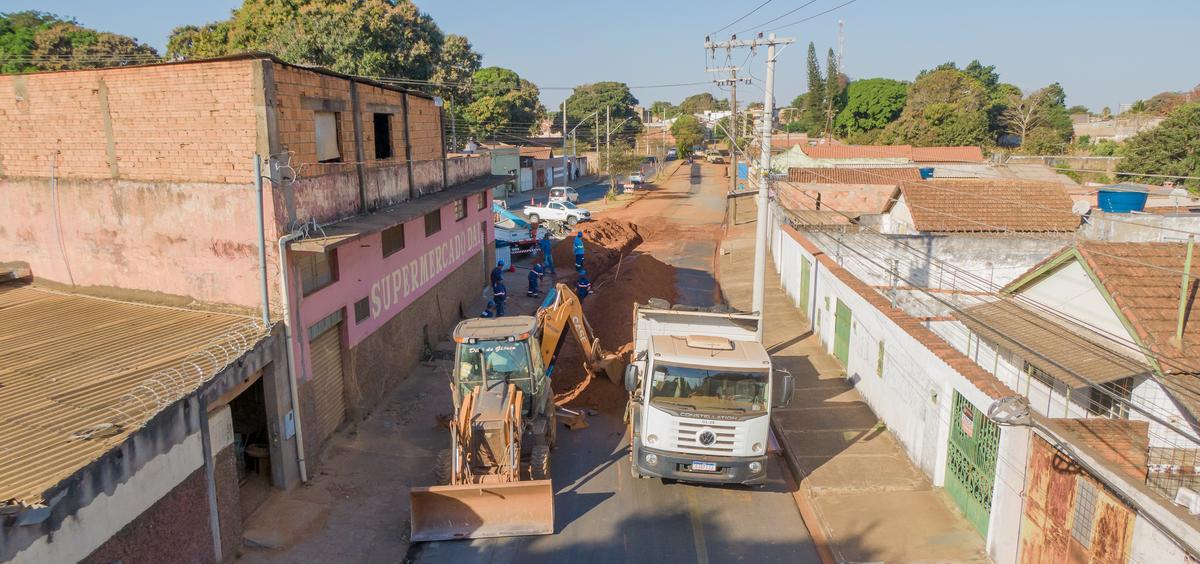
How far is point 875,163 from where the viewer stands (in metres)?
53.1

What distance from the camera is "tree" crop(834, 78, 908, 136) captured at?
90250 millimetres

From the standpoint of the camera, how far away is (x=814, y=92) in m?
108

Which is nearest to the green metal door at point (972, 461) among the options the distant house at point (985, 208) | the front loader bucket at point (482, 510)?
the front loader bucket at point (482, 510)

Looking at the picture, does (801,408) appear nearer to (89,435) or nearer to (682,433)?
(682,433)

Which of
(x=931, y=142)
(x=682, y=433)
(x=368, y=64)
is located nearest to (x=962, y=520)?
(x=682, y=433)

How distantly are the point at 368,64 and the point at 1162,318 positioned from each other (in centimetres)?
3964

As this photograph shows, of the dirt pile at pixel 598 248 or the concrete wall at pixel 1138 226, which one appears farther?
the dirt pile at pixel 598 248

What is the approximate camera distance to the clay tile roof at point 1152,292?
1144 cm

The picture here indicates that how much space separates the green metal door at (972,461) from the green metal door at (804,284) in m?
11.7

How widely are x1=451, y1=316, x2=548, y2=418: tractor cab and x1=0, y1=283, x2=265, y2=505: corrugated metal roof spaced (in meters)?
3.20

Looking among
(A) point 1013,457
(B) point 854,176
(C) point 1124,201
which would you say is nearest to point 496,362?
(A) point 1013,457

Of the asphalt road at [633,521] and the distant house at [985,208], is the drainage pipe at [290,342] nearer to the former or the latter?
the asphalt road at [633,521]

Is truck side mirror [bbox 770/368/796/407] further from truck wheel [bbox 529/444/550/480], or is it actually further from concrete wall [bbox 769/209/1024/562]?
truck wheel [bbox 529/444/550/480]

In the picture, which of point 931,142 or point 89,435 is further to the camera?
point 931,142
